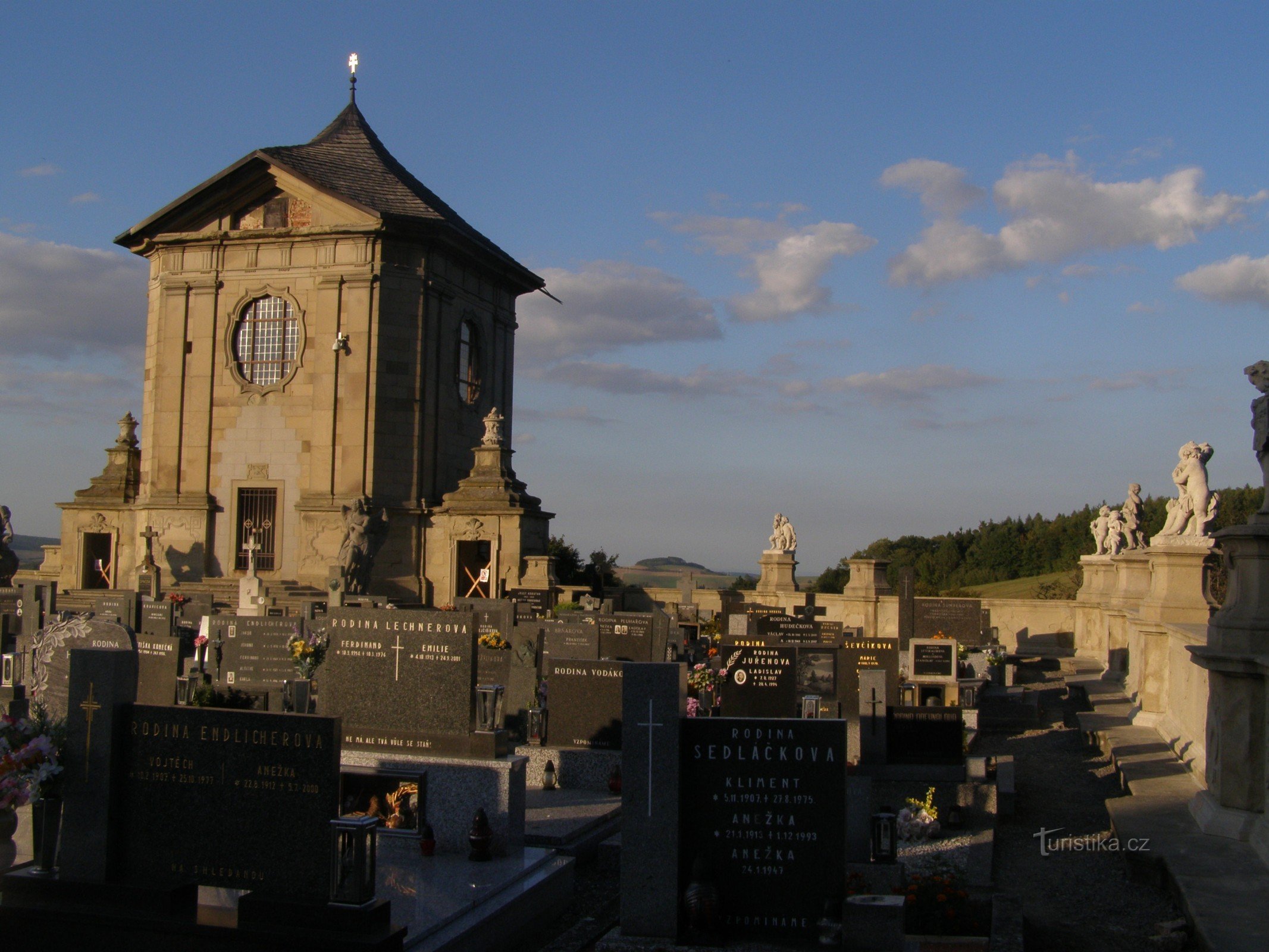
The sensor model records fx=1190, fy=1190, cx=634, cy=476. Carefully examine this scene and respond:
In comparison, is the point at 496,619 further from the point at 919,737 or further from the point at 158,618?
the point at 919,737

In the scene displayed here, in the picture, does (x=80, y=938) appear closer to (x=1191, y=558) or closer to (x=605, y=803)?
(x=605, y=803)

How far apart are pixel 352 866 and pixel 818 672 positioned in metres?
8.39

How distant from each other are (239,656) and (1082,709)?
12.9 meters

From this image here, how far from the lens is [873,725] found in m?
11.7

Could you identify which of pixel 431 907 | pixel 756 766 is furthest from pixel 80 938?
pixel 756 766

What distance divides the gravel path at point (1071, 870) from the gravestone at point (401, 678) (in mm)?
4405

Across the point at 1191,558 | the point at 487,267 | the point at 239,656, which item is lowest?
the point at 239,656

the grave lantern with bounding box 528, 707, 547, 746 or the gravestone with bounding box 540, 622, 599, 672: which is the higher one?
the gravestone with bounding box 540, 622, 599, 672

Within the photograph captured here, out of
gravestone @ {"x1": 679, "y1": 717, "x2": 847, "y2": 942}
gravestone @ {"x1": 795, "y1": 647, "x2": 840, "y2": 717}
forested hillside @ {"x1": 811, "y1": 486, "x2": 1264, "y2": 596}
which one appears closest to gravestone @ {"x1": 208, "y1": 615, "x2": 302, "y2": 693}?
gravestone @ {"x1": 795, "y1": 647, "x2": 840, "y2": 717}

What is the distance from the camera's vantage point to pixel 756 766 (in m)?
6.57

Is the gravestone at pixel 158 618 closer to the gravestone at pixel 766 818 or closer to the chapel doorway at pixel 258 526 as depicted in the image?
the chapel doorway at pixel 258 526

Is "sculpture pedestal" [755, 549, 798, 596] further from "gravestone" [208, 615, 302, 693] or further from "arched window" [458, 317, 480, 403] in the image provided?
"gravestone" [208, 615, 302, 693]

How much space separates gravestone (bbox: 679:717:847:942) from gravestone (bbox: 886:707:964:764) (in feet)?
17.7

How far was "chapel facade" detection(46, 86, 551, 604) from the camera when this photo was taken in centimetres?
3200
